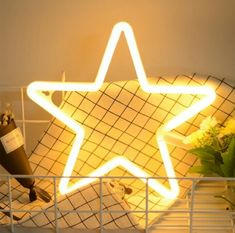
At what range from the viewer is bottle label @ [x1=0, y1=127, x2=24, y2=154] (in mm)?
898

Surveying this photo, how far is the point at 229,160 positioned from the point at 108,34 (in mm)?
479

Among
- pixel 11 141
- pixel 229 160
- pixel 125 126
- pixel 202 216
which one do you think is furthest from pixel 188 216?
pixel 11 141

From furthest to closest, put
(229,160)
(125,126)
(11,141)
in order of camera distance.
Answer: (125,126)
(11,141)
(229,160)

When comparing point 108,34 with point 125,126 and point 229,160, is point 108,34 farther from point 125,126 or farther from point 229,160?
point 229,160

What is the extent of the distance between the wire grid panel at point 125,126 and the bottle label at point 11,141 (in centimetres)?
13

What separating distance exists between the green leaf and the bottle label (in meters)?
0.48

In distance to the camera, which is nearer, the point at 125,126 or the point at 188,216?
the point at 188,216

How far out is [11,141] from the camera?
2.98 feet

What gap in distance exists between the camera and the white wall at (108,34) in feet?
3.37

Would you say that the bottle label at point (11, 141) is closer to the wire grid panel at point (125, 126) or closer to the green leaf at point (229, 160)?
the wire grid panel at point (125, 126)

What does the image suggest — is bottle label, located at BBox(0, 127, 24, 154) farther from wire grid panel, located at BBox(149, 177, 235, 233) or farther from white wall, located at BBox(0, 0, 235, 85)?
wire grid panel, located at BBox(149, 177, 235, 233)

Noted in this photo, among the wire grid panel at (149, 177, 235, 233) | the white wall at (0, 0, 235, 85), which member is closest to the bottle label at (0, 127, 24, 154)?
the white wall at (0, 0, 235, 85)

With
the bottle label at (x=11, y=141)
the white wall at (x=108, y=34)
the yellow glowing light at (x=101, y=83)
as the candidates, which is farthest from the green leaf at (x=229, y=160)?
the bottle label at (x=11, y=141)

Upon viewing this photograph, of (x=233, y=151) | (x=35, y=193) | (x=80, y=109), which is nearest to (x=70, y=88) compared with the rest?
(x=80, y=109)
